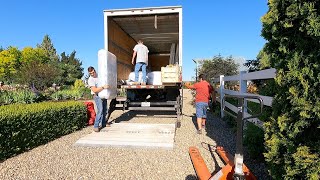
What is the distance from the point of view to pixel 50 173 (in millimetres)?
4164

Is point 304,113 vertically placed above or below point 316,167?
above

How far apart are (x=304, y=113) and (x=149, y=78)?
801 cm

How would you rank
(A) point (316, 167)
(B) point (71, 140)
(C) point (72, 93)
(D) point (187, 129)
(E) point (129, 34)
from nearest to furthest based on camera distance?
(A) point (316, 167) < (B) point (71, 140) < (D) point (187, 129) < (E) point (129, 34) < (C) point (72, 93)

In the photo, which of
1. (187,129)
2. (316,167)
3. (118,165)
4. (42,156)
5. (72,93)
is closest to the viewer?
(316,167)

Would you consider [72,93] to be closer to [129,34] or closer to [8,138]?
[129,34]

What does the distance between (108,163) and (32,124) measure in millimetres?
2001

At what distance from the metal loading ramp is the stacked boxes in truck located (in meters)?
1.01

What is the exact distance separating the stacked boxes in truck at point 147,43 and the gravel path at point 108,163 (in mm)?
2633

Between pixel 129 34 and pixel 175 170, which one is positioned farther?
pixel 129 34

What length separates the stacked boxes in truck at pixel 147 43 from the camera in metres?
8.46

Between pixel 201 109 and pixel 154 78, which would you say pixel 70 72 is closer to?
pixel 154 78

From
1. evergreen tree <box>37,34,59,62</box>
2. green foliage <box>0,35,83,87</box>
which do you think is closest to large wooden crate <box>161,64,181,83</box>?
green foliage <box>0,35,83,87</box>

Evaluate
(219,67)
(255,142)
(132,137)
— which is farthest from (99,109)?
(219,67)

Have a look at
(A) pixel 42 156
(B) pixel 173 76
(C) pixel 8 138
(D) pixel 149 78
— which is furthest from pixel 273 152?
(D) pixel 149 78
